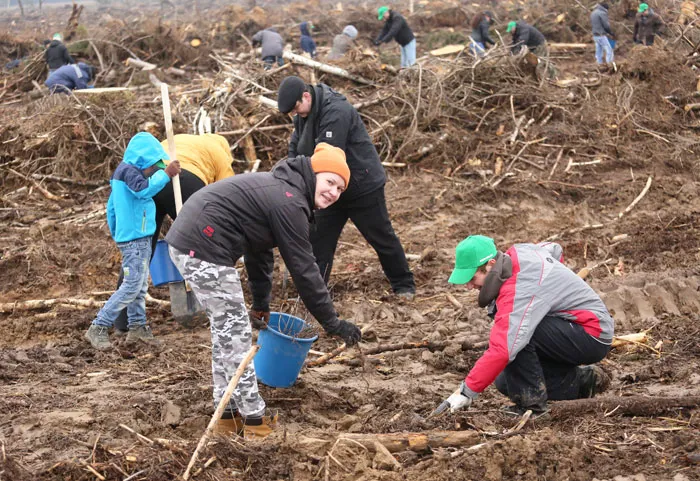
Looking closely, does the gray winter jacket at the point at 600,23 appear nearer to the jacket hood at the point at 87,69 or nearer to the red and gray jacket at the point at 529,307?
the jacket hood at the point at 87,69

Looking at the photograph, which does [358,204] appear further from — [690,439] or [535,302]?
[690,439]

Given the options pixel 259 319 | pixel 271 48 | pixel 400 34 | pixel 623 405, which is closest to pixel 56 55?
pixel 271 48

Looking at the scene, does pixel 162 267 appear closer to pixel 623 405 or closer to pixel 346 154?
pixel 346 154

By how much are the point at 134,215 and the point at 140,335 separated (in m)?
1.03

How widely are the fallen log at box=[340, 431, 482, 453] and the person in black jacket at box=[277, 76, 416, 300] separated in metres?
2.80

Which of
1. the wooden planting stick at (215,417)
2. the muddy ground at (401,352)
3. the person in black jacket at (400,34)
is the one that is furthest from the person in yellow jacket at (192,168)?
the person in black jacket at (400,34)

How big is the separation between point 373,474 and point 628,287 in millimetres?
3789

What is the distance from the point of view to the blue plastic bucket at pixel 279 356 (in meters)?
4.57

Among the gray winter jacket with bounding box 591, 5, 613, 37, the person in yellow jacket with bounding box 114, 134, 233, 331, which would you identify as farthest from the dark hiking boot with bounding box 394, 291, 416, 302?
the gray winter jacket with bounding box 591, 5, 613, 37

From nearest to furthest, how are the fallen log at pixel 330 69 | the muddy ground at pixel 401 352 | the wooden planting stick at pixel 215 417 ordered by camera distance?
the wooden planting stick at pixel 215 417
the muddy ground at pixel 401 352
the fallen log at pixel 330 69

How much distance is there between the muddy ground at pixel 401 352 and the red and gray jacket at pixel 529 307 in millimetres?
398

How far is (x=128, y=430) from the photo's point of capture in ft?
13.6

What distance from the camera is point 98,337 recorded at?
601 centimetres

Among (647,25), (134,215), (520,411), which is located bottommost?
(647,25)
